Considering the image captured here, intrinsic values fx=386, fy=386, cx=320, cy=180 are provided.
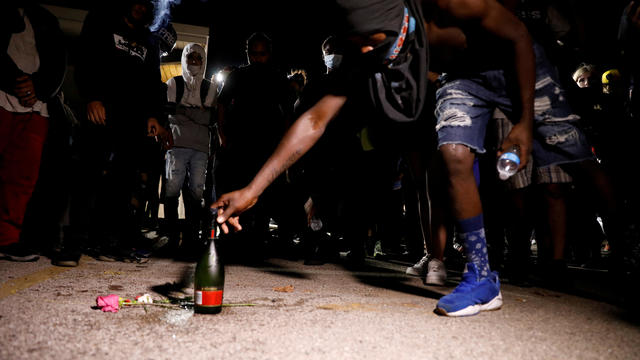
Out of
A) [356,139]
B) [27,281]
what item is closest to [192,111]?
[356,139]

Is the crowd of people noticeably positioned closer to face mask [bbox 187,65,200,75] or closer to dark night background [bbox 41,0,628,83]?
face mask [bbox 187,65,200,75]

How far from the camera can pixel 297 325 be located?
1.48m

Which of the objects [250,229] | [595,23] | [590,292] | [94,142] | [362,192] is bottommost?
[590,292]

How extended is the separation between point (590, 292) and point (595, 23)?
9.47 feet

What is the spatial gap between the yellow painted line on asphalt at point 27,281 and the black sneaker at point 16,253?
377 mm

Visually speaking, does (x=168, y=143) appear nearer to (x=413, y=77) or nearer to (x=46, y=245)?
(x=46, y=245)

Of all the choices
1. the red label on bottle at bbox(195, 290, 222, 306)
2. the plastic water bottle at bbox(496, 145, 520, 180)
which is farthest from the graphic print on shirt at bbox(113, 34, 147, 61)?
the plastic water bottle at bbox(496, 145, 520, 180)

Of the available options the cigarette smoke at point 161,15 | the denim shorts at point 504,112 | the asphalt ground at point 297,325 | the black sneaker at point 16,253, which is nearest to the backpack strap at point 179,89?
the cigarette smoke at point 161,15

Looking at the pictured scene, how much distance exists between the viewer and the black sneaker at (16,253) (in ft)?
9.27

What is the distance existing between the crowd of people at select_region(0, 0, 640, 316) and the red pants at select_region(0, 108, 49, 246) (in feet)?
0.04

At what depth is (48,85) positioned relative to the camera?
3.24 metres

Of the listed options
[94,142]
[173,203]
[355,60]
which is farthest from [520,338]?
[173,203]

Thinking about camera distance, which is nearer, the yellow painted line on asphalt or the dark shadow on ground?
the yellow painted line on asphalt

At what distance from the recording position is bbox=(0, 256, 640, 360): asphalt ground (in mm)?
1190
